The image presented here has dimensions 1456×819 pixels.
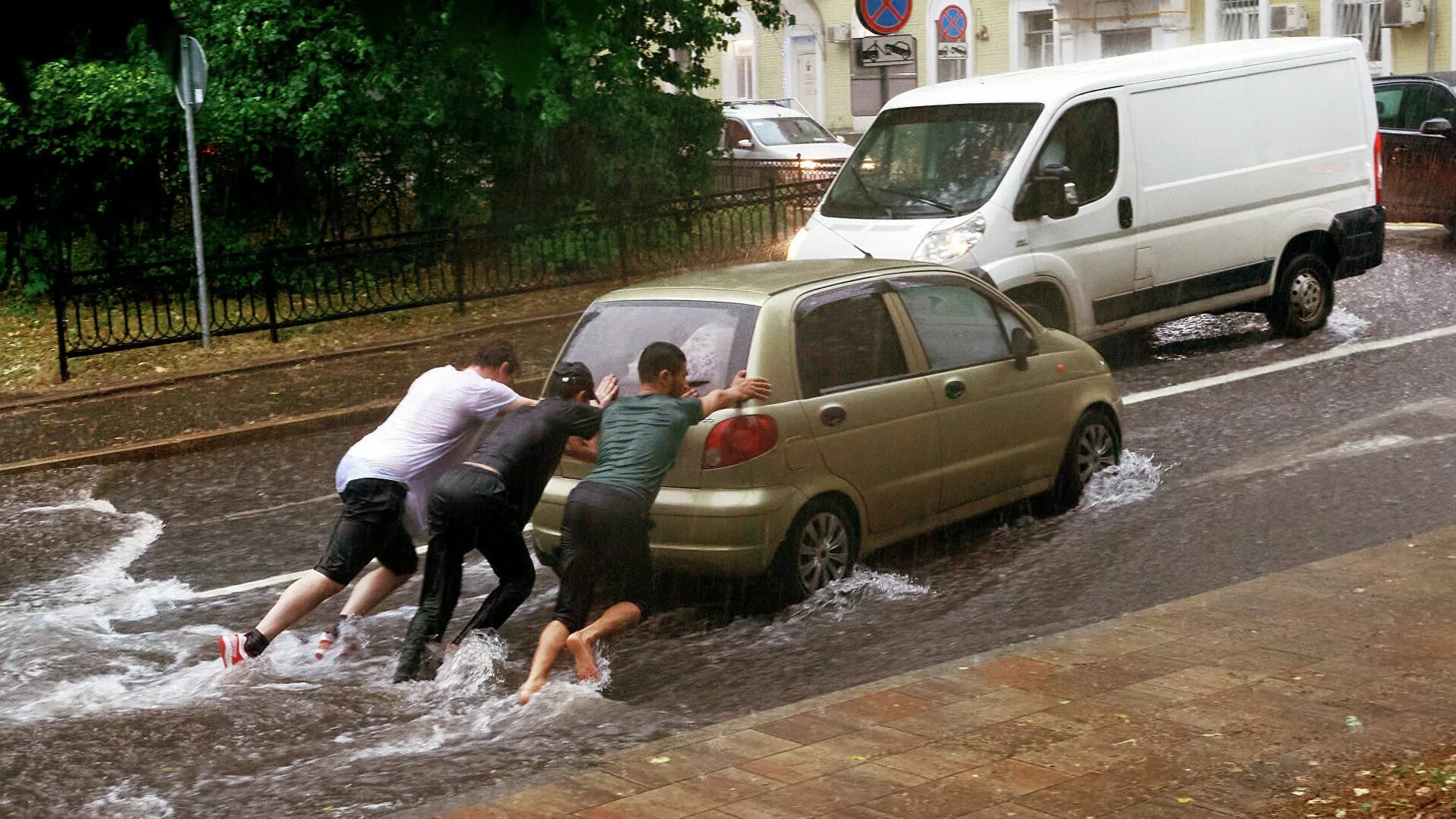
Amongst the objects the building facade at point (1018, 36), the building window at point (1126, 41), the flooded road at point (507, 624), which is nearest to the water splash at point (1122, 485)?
the flooded road at point (507, 624)

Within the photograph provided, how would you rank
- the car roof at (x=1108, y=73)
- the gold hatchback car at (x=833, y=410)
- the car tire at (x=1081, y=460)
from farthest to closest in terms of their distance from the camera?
the car roof at (x=1108, y=73)
the car tire at (x=1081, y=460)
the gold hatchback car at (x=833, y=410)

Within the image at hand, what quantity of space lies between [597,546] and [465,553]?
0.68m

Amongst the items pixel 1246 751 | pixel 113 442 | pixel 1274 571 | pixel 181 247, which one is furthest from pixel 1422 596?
pixel 181 247

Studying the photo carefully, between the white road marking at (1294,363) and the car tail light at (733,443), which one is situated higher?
the car tail light at (733,443)

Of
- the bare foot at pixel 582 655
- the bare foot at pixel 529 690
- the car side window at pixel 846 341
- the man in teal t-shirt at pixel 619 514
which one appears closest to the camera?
the bare foot at pixel 529 690

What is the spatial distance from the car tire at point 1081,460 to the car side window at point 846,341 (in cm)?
136

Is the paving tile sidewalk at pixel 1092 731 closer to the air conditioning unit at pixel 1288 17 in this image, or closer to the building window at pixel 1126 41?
the air conditioning unit at pixel 1288 17

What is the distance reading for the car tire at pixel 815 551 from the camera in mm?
7449

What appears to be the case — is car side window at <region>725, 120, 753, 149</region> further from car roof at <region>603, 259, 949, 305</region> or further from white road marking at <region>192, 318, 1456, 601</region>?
car roof at <region>603, 259, 949, 305</region>

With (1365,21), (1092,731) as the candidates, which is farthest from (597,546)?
(1365,21)

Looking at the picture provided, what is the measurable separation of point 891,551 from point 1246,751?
345 cm

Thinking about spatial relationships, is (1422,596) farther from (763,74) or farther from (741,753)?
(763,74)

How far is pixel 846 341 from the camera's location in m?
7.89

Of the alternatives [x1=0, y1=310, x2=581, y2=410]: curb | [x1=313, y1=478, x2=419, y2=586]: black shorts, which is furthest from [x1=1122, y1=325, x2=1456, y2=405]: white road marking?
[x1=0, y1=310, x2=581, y2=410]: curb
